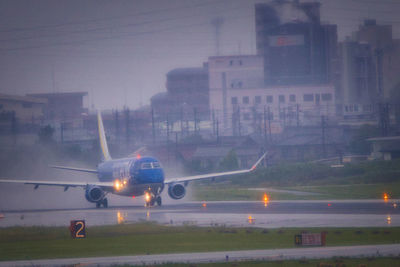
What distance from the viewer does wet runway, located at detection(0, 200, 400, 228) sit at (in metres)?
39.7

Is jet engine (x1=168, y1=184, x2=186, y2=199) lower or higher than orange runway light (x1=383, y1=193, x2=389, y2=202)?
higher

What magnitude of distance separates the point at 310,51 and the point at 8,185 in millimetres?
126364

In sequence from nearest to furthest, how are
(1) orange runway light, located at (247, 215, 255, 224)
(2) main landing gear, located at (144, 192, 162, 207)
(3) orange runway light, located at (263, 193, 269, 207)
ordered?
(1) orange runway light, located at (247, 215, 255, 224) < (3) orange runway light, located at (263, 193, 269, 207) < (2) main landing gear, located at (144, 192, 162, 207)

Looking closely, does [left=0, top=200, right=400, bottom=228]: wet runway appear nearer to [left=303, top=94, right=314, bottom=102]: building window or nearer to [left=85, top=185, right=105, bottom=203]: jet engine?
[left=85, top=185, right=105, bottom=203]: jet engine

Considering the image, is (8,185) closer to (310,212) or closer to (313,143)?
(310,212)

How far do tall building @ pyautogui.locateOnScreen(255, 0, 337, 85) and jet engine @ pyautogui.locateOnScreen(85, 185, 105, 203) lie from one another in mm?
131367

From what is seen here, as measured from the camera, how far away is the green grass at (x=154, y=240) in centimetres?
3027

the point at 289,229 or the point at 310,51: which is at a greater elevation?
the point at 310,51

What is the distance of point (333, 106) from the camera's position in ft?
632

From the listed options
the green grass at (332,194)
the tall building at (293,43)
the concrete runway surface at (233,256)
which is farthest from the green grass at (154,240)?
the tall building at (293,43)

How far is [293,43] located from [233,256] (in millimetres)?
161746

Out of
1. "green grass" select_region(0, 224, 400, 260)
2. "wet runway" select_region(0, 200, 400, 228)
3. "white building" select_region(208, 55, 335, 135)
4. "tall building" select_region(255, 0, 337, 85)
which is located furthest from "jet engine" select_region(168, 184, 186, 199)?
"tall building" select_region(255, 0, 337, 85)

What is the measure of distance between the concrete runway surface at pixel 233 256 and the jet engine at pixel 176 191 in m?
32.7

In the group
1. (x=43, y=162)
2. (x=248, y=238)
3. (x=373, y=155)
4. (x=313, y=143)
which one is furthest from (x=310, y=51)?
(x=248, y=238)
